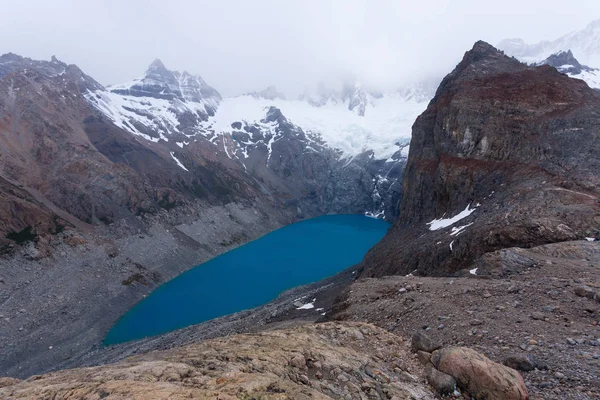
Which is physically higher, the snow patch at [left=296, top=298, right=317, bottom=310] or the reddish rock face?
the reddish rock face

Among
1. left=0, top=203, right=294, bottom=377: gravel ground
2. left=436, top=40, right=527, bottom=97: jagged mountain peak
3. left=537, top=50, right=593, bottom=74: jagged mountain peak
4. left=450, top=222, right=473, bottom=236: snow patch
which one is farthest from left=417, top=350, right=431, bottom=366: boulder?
left=537, top=50, right=593, bottom=74: jagged mountain peak

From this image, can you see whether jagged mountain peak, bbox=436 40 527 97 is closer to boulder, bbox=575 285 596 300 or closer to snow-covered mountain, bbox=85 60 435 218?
boulder, bbox=575 285 596 300

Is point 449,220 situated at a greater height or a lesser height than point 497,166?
lesser

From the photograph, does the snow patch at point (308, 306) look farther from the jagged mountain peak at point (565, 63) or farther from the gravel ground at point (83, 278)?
the jagged mountain peak at point (565, 63)

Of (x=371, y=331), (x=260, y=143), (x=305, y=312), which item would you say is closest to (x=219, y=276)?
(x=305, y=312)

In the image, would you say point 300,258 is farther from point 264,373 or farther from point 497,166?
point 264,373

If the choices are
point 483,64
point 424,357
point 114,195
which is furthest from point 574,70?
point 114,195

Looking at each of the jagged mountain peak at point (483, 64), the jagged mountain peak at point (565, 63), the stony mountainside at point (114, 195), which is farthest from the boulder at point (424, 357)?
the jagged mountain peak at point (565, 63)
